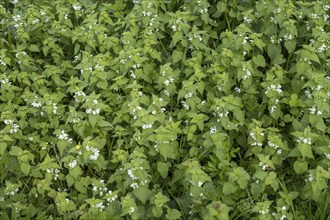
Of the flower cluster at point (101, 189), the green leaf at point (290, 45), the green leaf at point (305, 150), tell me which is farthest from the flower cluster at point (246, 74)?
the flower cluster at point (101, 189)

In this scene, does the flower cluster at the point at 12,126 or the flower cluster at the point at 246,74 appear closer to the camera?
the flower cluster at the point at 12,126

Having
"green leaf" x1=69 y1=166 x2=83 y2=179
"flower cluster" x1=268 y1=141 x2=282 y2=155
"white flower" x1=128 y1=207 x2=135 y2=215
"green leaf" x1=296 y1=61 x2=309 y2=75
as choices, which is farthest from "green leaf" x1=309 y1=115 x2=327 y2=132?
"green leaf" x1=69 y1=166 x2=83 y2=179

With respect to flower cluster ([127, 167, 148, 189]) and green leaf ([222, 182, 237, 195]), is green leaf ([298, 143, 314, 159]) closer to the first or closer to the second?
green leaf ([222, 182, 237, 195])

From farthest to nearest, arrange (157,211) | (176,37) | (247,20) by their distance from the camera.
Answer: (247,20)
(176,37)
(157,211)

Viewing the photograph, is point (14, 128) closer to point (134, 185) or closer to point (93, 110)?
point (93, 110)

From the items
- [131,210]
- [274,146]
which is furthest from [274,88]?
[131,210]

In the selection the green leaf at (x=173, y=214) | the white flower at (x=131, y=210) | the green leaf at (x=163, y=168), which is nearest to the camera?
the white flower at (x=131, y=210)

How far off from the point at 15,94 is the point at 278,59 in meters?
2.43

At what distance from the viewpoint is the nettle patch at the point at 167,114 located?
425 centimetres

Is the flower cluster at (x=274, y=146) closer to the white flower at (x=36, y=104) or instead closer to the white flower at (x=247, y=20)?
the white flower at (x=247, y=20)

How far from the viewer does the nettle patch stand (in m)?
4.25

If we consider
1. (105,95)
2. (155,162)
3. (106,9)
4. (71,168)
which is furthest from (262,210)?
(106,9)

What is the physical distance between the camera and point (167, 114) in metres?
4.95

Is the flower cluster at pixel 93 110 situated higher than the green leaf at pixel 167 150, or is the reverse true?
the flower cluster at pixel 93 110
